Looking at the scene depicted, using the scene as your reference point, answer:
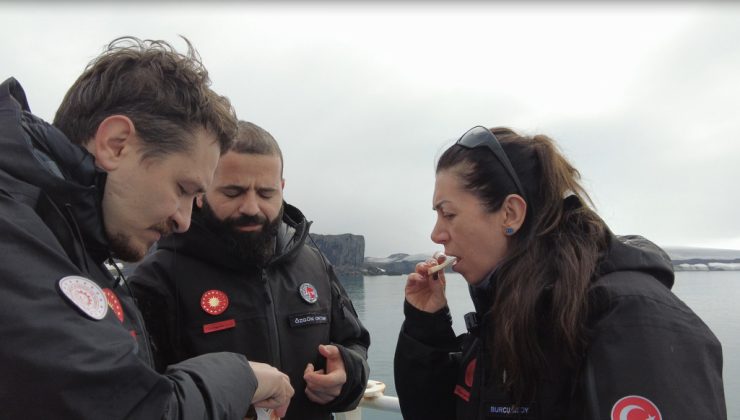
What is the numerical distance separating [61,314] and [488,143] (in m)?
1.56

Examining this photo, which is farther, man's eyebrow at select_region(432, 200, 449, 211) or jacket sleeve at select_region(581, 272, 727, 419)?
man's eyebrow at select_region(432, 200, 449, 211)

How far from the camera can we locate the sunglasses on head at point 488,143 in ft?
6.30

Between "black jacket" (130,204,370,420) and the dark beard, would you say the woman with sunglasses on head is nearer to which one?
"black jacket" (130,204,370,420)

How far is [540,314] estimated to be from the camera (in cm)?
167

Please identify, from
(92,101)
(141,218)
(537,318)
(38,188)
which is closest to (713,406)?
(537,318)

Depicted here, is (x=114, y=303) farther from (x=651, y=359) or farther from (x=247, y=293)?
(x=651, y=359)

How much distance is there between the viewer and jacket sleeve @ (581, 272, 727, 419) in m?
1.26

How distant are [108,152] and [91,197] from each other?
17cm

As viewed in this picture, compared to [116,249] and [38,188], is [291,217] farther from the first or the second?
[38,188]

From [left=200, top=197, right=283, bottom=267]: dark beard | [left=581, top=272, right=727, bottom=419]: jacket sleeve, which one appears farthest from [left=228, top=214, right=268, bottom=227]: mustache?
[left=581, top=272, right=727, bottom=419]: jacket sleeve

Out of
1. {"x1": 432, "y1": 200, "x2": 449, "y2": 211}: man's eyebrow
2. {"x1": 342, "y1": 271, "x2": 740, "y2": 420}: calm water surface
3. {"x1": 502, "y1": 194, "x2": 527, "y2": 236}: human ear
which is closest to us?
{"x1": 502, "y1": 194, "x2": 527, "y2": 236}: human ear

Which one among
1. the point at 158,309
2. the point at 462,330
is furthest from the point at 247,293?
the point at 462,330

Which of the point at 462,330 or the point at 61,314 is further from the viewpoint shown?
the point at 462,330

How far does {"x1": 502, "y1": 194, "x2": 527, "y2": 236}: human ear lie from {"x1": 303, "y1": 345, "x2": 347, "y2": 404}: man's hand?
903 millimetres
